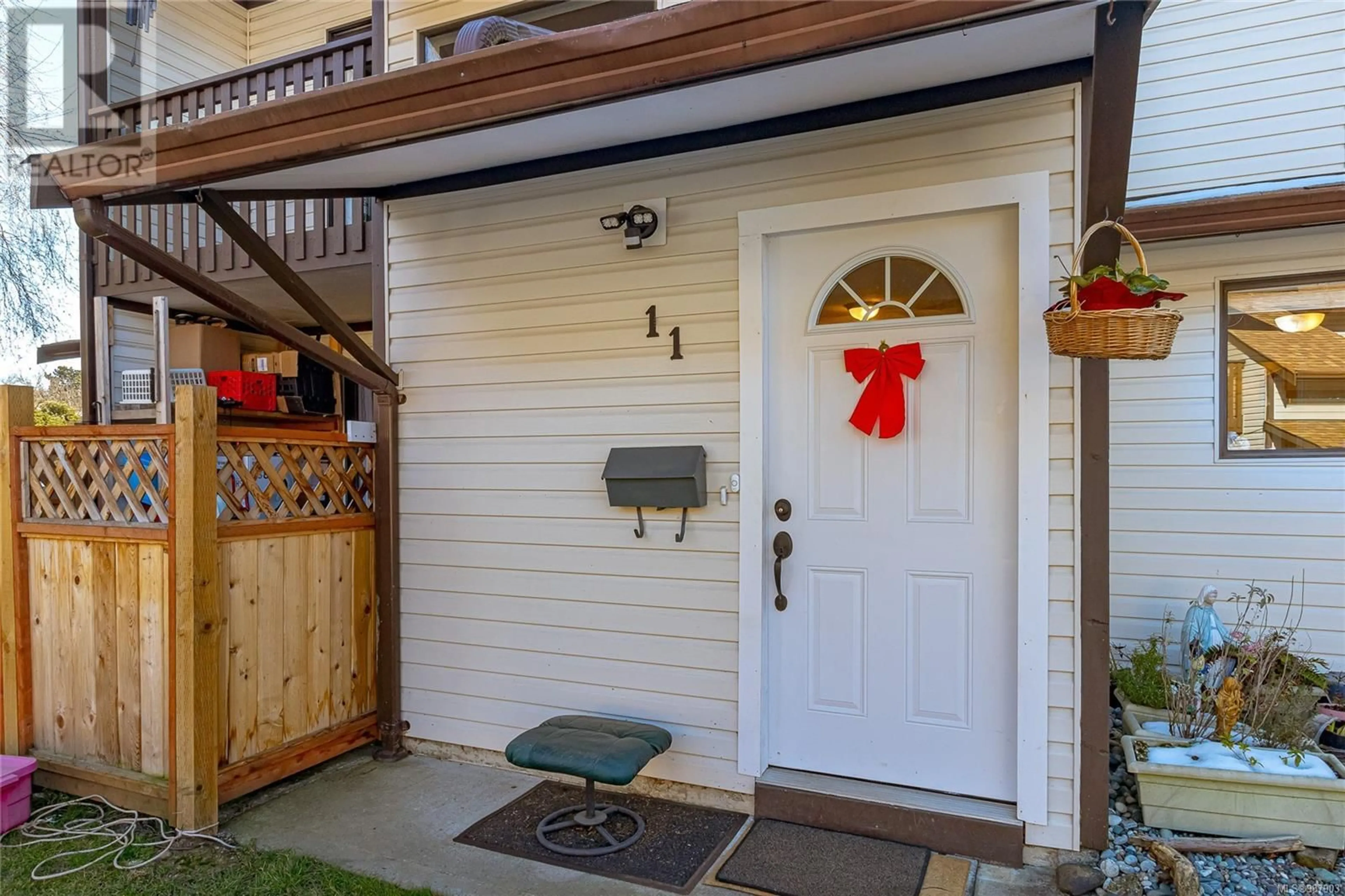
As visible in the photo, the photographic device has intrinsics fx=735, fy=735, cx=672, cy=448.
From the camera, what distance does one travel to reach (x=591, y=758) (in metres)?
2.60

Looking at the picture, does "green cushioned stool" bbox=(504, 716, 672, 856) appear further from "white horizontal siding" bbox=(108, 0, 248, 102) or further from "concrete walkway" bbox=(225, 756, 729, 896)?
"white horizontal siding" bbox=(108, 0, 248, 102)

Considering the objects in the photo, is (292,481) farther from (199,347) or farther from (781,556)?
(199,347)

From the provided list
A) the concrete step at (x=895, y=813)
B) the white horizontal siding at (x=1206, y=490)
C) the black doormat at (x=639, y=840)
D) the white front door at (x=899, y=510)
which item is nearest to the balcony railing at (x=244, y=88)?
the white front door at (x=899, y=510)

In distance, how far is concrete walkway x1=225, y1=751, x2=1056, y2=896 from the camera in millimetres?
2414

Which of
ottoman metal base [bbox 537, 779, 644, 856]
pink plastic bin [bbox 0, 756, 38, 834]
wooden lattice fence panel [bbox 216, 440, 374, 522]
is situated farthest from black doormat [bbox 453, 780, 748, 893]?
pink plastic bin [bbox 0, 756, 38, 834]

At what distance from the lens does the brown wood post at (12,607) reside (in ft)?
10.5

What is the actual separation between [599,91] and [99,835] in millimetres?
3228

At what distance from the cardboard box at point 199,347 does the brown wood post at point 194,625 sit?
2.72 m

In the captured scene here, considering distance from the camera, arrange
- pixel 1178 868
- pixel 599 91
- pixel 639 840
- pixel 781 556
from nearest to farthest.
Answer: pixel 599 91 < pixel 1178 868 < pixel 639 840 < pixel 781 556

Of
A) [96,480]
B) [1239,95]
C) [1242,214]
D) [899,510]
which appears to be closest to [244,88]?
[96,480]

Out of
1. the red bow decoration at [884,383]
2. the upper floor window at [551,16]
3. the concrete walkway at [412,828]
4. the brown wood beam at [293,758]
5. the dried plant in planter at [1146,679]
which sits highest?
the upper floor window at [551,16]

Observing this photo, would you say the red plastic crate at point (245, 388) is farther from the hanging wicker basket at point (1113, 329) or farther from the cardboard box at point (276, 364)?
the hanging wicker basket at point (1113, 329)

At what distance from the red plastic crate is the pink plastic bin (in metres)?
2.38

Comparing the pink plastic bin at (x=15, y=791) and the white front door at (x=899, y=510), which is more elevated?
the white front door at (x=899, y=510)
